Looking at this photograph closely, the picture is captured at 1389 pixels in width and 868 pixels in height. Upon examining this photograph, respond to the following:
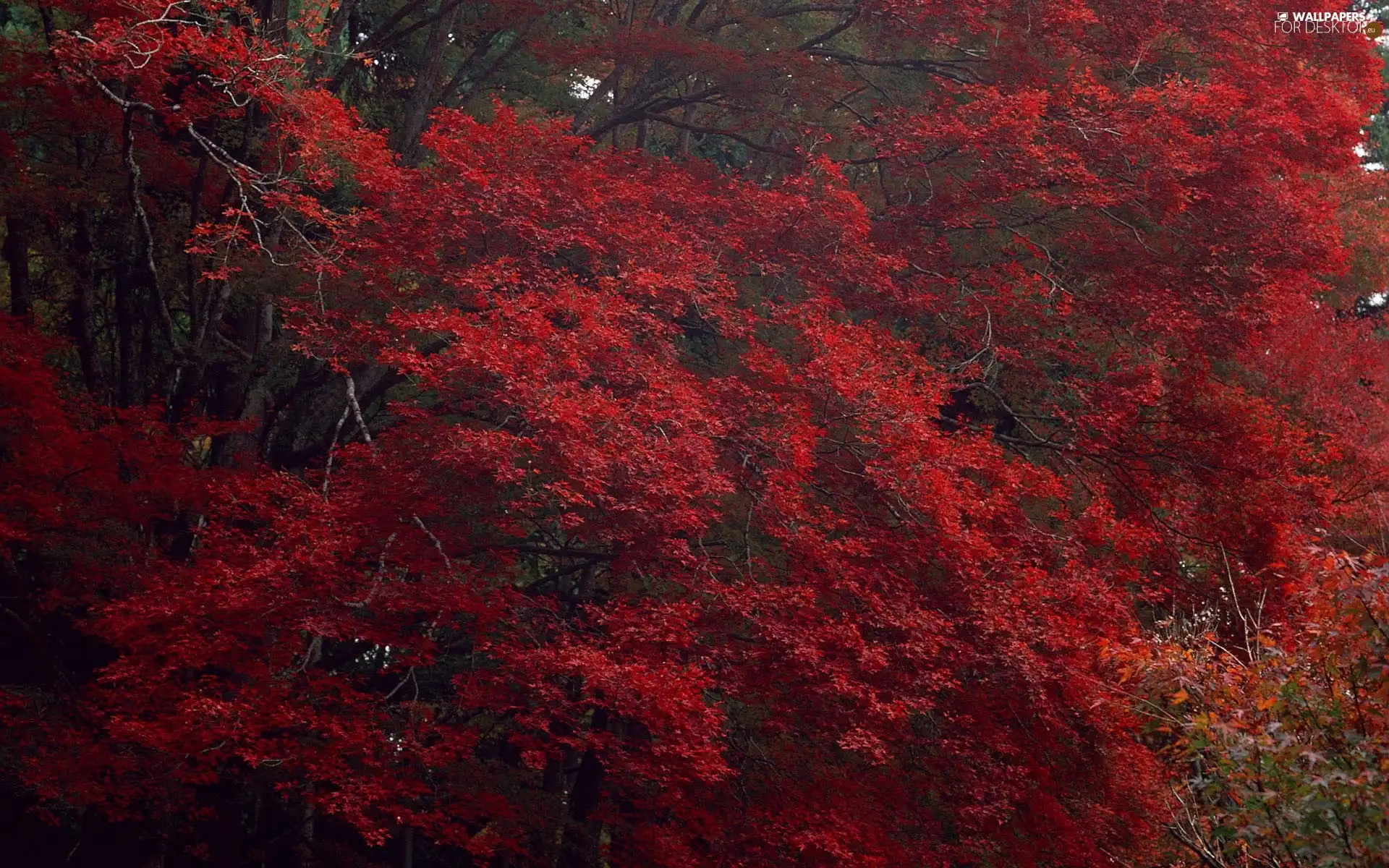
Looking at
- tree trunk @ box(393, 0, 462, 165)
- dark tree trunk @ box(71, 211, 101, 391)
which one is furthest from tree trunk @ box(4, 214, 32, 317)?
tree trunk @ box(393, 0, 462, 165)

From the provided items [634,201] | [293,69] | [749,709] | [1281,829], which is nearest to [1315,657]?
[1281,829]

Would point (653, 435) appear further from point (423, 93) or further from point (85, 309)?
point (85, 309)

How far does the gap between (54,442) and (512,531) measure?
3.70m

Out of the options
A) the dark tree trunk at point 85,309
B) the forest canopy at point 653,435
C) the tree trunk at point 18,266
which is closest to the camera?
the forest canopy at point 653,435

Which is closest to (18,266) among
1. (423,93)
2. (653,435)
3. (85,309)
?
(85,309)

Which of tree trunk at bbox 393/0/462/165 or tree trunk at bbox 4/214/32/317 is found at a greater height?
tree trunk at bbox 393/0/462/165

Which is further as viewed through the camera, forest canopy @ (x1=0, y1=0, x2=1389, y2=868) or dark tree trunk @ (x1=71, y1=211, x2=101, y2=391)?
dark tree trunk @ (x1=71, y1=211, x2=101, y2=391)

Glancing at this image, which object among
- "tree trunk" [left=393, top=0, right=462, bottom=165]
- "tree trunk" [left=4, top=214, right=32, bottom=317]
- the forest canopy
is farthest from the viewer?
"tree trunk" [left=393, top=0, right=462, bottom=165]

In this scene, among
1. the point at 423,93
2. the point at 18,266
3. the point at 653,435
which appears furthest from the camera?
the point at 423,93

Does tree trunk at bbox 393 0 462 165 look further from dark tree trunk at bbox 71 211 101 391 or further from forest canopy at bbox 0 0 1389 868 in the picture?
dark tree trunk at bbox 71 211 101 391

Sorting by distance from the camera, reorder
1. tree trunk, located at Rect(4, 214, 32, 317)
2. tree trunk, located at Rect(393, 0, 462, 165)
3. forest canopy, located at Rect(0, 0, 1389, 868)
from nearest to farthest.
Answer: forest canopy, located at Rect(0, 0, 1389, 868)
tree trunk, located at Rect(4, 214, 32, 317)
tree trunk, located at Rect(393, 0, 462, 165)

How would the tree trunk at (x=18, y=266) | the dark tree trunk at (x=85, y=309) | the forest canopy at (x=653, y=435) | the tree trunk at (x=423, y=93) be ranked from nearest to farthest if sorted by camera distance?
the forest canopy at (x=653, y=435) → the tree trunk at (x=18, y=266) → the dark tree trunk at (x=85, y=309) → the tree trunk at (x=423, y=93)

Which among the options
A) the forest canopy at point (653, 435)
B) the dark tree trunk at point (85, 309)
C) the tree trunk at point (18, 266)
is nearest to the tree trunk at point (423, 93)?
the forest canopy at point (653, 435)

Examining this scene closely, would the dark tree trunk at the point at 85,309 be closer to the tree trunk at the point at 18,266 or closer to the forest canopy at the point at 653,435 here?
the forest canopy at the point at 653,435
